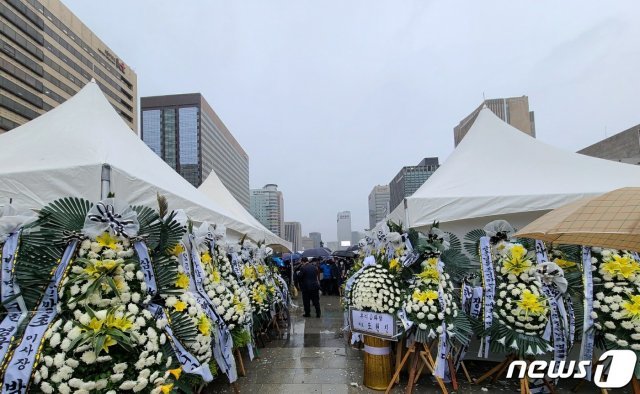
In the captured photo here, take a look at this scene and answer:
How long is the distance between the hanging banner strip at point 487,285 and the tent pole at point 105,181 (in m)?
4.49

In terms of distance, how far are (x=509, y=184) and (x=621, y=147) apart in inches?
1028

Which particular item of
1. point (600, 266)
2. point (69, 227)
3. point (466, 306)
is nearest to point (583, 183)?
point (600, 266)

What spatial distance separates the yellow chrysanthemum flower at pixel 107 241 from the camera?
2.75 m

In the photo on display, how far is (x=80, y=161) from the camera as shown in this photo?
4.50 m

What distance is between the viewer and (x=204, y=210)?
21.1 feet

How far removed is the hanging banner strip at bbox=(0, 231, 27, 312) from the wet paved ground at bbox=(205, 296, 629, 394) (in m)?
2.84

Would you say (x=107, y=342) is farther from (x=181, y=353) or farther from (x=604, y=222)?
(x=604, y=222)

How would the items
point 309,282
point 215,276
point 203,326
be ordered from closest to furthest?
point 203,326
point 215,276
point 309,282

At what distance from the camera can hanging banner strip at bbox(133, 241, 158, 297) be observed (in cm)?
295

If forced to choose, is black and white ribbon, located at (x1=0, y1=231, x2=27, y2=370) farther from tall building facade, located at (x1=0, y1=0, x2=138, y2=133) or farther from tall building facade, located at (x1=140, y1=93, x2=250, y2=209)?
tall building facade, located at (x1=140, y1=93, x2=250, y2=209)

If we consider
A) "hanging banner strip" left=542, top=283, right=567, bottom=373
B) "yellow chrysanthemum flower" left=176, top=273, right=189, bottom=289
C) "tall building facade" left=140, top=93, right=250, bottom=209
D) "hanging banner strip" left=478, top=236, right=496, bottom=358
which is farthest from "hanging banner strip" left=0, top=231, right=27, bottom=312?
"tall building facade" left=140, top=93, right=250, bottom=209

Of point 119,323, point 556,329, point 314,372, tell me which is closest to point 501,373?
point 556,329

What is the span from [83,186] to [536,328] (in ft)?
17.4

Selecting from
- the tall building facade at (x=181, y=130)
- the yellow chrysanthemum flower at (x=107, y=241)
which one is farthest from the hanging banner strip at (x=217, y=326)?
the tall building facade at (x=181, y=130)
